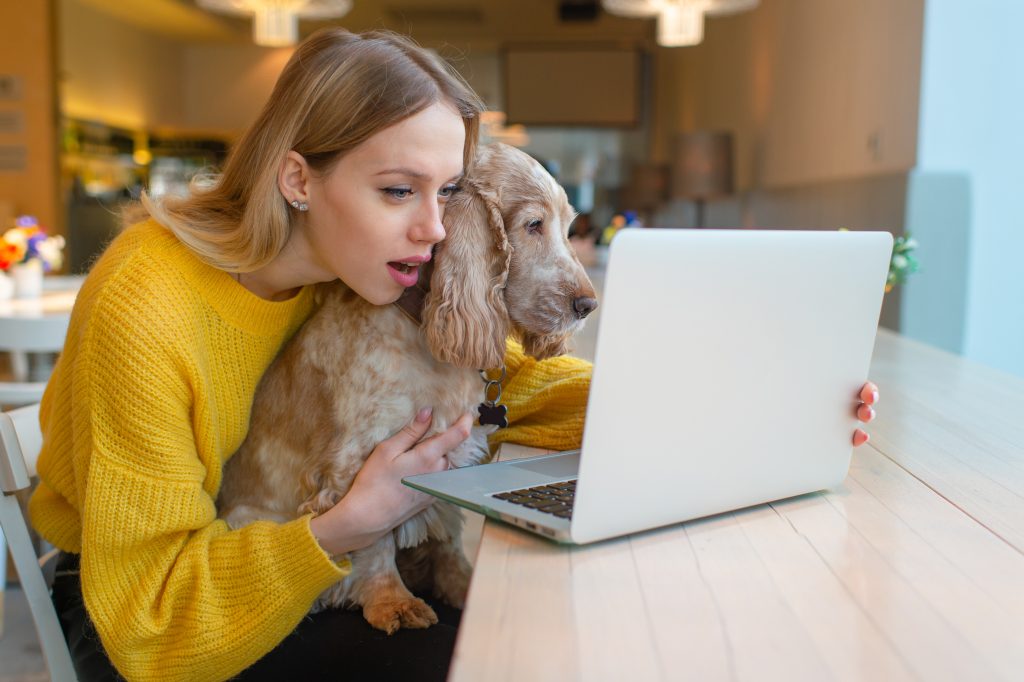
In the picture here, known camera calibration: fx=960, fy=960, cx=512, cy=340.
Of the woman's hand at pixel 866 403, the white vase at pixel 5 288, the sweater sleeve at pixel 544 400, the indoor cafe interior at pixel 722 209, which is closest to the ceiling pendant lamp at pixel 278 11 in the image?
the indoor cafe interior at pixel 722 209

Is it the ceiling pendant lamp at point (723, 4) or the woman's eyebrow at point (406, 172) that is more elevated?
the ceiling pendant lamp at point (723, 4)

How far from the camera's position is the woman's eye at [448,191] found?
100 centimetres

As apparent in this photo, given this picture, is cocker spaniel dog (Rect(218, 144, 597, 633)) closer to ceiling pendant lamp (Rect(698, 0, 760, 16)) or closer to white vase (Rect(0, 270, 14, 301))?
white vase (Rect(0, 270, 14, 301))

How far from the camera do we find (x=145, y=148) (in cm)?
904

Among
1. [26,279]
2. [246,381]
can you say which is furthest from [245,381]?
[26,279]

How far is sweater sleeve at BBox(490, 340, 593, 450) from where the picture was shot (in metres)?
1.11

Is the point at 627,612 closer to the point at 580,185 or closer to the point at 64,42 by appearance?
the point at 64,42

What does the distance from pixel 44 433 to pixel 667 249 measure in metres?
0.84

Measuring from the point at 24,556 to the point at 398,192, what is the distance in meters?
0.57

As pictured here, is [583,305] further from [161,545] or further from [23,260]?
[23,260]

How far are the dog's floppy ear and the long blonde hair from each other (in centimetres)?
7

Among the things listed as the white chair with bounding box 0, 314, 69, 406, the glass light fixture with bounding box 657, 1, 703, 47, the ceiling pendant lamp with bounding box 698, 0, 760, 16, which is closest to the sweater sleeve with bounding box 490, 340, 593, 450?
the white chair with bounding box 0, 314, 69, 406

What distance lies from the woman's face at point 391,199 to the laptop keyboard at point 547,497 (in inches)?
10.5

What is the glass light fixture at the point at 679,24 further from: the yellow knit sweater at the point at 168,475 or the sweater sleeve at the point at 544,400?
the yellow knit sweater at the point at 168,475
